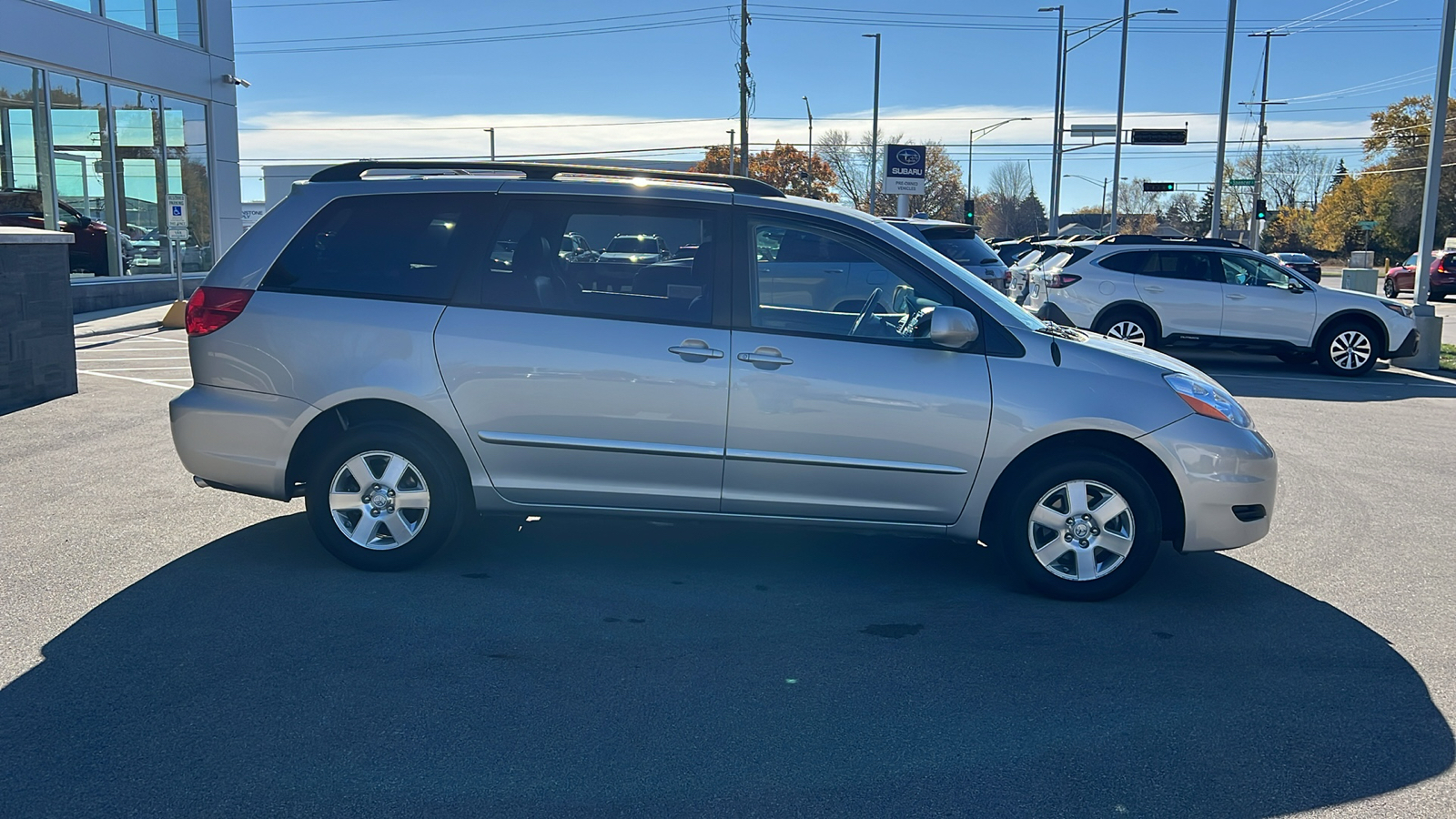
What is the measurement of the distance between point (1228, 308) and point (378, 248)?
41.3ft

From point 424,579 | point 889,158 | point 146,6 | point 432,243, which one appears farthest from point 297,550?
point 889,158

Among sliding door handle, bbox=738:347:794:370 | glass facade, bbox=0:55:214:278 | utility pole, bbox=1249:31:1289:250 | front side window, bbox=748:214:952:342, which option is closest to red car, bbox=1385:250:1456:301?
utility pole, bbox=1249:31:1289:250

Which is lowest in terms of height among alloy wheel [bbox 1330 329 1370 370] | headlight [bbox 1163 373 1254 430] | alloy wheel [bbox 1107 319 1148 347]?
alloy wheel [bbox 1330 329 1370 370]

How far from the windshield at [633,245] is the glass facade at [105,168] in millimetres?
16935

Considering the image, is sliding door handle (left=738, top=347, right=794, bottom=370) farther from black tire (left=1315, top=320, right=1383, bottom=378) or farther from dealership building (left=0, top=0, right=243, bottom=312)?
dealership building (left=0, top=0, right=243, bottom=312)

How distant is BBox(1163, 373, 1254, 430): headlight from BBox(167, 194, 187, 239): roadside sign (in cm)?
1856

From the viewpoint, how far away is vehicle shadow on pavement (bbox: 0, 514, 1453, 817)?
11.8 ft

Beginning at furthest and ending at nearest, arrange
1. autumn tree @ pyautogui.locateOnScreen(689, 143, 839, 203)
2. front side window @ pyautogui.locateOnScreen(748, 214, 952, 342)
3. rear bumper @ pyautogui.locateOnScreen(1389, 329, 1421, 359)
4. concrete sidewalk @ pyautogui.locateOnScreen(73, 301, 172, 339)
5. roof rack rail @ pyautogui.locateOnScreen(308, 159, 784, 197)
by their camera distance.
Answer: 1. autumn tree @ pyautogui.locateOnScreen(689, 143, 839, 203)
2. concrete sidewalk @ pyautogui.locateOnScreen(73, 301, 172, 339)
3. rear bumper @ pyautogui.locateOnScreen(1389, 329, 1421, 359)
4. roof rack rail @ pyautogui.locateOnScreen(308, 159, 784, 197)
5. front side window @ pyautogui.locateOnScreen(748, 214, 952, 342)

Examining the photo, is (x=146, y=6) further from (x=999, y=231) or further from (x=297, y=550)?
(x=999, y=231)

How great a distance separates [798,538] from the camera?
258 inches

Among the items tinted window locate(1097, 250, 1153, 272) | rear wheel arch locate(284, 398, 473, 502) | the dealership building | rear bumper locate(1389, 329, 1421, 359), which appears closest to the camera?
rear wheel arch locate(284, 398, 473, 502)

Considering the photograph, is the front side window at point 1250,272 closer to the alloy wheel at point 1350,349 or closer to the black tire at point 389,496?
the alloy wheel at point 1350,349

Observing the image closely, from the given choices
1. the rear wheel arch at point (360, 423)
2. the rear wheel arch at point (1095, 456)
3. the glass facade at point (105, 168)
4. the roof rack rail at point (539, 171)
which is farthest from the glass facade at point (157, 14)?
the rear wheel arch at point (1095, 456)

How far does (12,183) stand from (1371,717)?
22.5m
